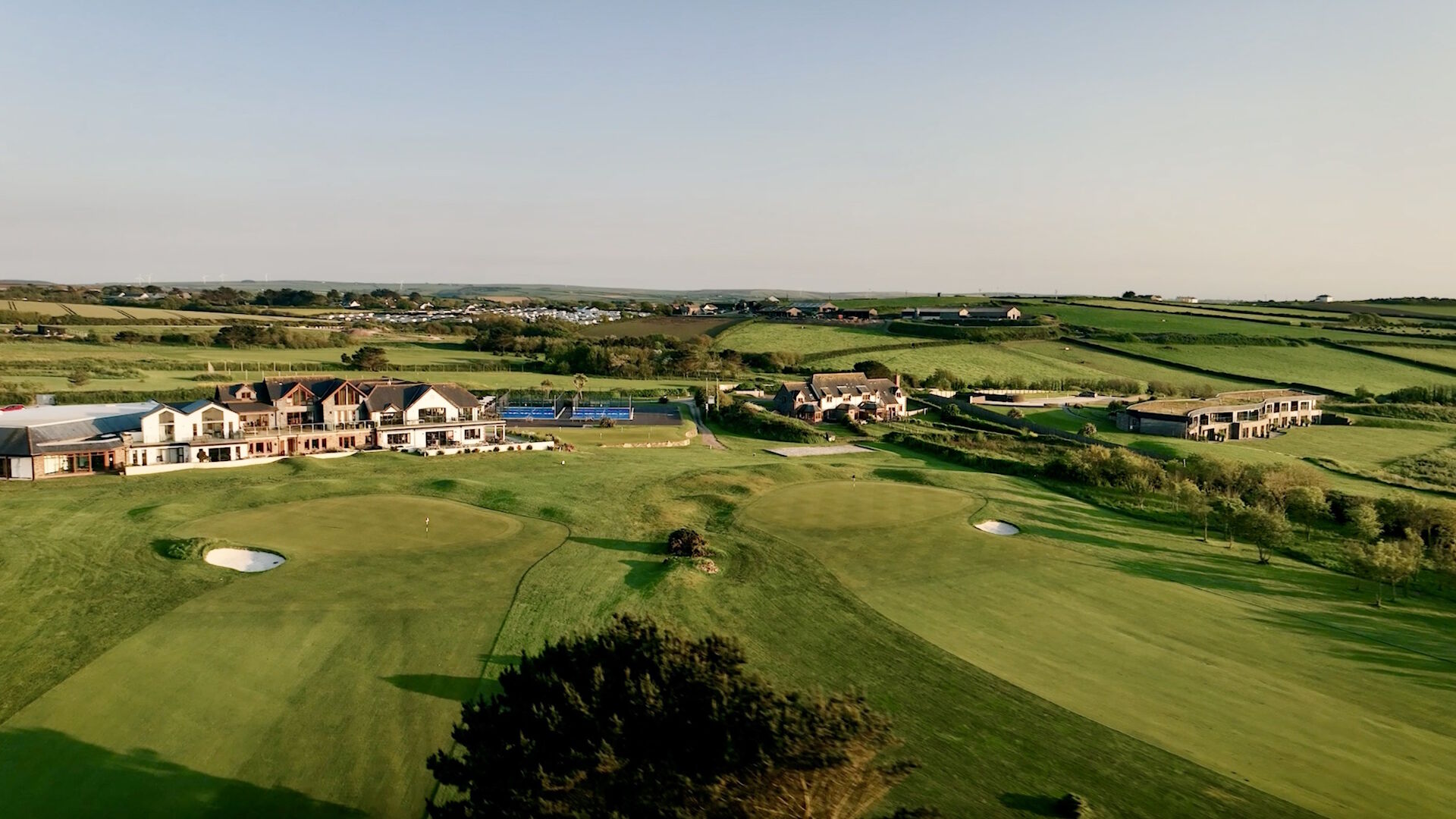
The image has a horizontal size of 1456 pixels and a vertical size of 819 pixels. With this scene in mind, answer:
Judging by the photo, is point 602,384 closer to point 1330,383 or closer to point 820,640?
point 820,640

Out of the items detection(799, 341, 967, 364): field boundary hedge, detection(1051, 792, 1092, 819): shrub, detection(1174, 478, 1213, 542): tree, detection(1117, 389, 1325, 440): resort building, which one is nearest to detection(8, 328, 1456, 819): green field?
detection(1051, 792, 1092, 819): shrub

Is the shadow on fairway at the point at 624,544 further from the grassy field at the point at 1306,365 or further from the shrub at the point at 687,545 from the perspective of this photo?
the grassy field at the point at 1306,365

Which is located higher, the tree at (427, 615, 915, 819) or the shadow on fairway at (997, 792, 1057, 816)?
the tree at (427, 615, 915, 819)

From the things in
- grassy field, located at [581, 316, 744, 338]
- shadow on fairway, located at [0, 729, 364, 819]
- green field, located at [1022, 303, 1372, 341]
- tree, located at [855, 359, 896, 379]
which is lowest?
shadow on fairway, located at [0, 729, 364, 819]

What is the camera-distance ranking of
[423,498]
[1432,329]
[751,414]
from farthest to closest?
1. [1432,329]
2. [751,414]
3. [423,498]

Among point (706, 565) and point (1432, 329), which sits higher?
point (1432, 329)

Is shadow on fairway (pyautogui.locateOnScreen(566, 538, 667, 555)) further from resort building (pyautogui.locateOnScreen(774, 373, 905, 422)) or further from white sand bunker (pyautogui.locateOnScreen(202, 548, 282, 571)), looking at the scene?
resort building (pyautogui.locateOnScreen(774, 373, 905, 422))

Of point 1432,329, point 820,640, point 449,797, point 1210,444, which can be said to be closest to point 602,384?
point 1210,444
